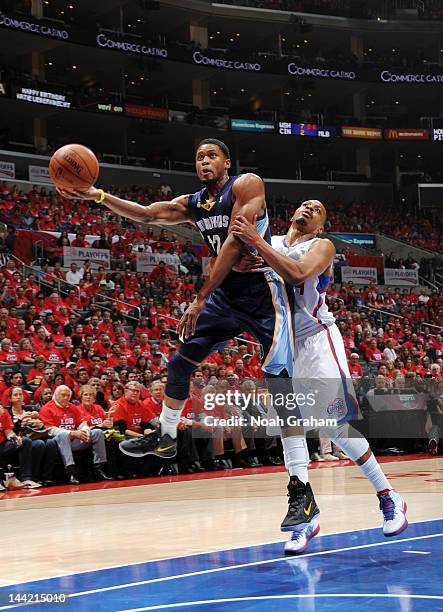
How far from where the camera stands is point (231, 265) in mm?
5152

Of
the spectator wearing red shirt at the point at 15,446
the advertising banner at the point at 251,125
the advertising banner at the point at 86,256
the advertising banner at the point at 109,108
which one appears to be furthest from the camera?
the advertising banner at the point at 251,125

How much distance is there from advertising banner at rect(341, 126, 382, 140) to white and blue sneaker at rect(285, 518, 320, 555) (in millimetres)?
29714

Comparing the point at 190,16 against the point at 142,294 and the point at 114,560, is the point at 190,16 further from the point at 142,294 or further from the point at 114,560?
the point at 114,560

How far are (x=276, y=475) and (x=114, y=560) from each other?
6.14 m

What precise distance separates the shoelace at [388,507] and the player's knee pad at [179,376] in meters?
1.44

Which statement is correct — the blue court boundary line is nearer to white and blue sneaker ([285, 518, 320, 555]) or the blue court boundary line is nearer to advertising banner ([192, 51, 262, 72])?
white and blue sneaker ([285, 518, 320, 555])

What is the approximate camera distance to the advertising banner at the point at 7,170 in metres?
25.0

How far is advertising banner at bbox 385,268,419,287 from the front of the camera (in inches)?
1032

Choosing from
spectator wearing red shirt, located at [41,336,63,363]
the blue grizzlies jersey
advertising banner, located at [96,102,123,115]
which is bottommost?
spectator wearing red shirt, located at [41,336,63,363]

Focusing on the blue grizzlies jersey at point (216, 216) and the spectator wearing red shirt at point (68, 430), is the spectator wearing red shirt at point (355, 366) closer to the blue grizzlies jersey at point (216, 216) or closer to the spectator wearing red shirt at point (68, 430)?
the spectator wearing red shirt at point (68, 430)

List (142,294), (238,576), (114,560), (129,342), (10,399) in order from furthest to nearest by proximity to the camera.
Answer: (142,294) → (129,342) → (10,399) → (114,560) → (238,576)

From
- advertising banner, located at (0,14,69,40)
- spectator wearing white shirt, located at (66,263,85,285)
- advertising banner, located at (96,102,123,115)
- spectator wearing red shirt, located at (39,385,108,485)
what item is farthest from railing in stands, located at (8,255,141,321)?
advertising banner, located at (96,102,123,115)

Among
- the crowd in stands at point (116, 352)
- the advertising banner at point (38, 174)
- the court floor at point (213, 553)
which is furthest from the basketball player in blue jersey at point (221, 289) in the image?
the advertising banner at point (38, 174)

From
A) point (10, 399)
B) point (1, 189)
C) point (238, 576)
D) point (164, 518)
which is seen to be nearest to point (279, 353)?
point (238, 576)
